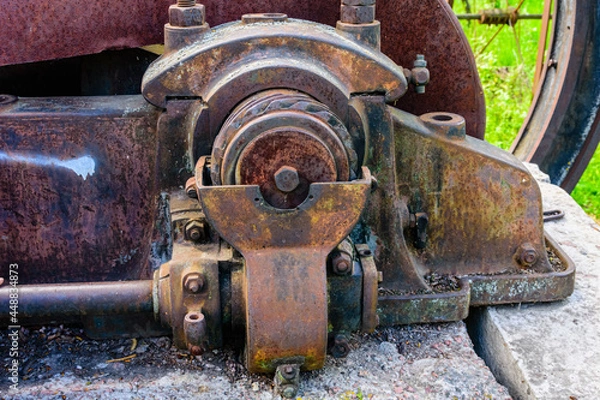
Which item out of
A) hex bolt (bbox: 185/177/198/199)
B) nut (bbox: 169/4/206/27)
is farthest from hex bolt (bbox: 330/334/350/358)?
nut (bbox: 169/4/206/27)

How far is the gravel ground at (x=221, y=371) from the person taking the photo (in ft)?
5.91

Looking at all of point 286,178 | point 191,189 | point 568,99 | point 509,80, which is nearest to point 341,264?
point 286,178

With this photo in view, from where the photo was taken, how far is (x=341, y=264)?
5.76 feet

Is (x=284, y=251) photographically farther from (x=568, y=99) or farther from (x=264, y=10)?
(x=568, y=99)

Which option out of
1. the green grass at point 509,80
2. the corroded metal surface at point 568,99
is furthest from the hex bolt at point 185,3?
the green grass at point 509,80

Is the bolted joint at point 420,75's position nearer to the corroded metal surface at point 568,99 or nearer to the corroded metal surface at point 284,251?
the corroded metal surface at point 284,251

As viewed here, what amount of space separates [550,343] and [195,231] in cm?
99

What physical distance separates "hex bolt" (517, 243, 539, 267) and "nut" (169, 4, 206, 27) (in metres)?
1.12

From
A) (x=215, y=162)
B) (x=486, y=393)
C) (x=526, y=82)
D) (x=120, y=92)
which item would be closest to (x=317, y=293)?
(x=215, y=162)

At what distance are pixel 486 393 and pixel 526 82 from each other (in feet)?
11.8

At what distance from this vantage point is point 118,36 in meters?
2.12

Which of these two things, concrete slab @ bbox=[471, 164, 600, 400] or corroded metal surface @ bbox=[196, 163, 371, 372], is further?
concrete slab @ bbox=[471, 164, 600, 400]

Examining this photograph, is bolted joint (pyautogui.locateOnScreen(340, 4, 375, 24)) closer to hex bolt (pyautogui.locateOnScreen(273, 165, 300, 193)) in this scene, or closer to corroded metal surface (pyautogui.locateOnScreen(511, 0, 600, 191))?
hex bolt (pyautogui.locateOnScreen(273, 165, 300, 193))

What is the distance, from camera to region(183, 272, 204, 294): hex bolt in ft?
5.53
